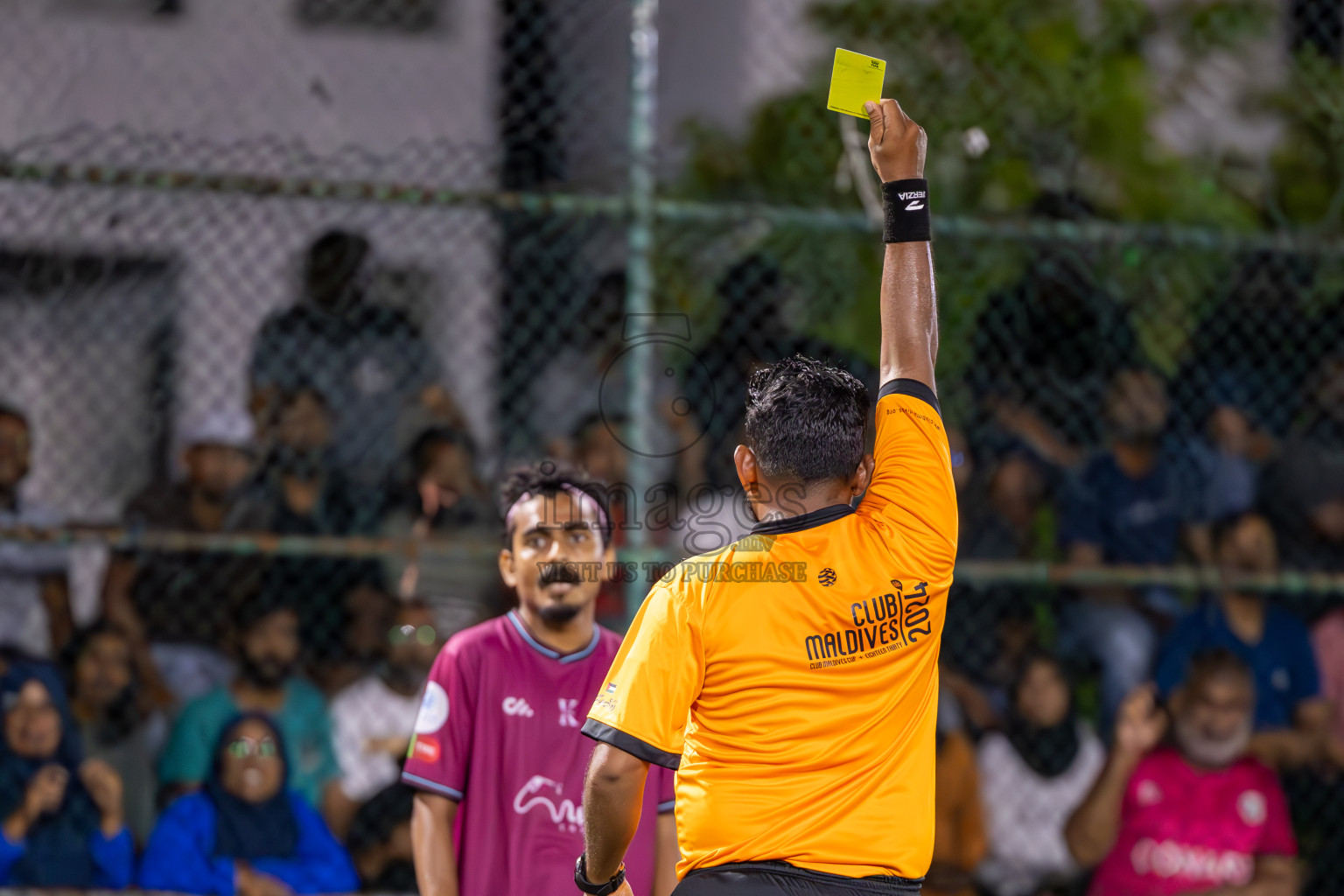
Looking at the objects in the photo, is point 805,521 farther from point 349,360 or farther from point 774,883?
point 349,360

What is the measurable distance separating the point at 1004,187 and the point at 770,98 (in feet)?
3.63

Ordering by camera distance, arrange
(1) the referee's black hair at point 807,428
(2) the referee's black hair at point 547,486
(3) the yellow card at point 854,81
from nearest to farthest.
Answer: (1) the referee's black hair at point 807,428, (3) the yellow card at point 854,81, (2) the referee's black hair at point 547,486

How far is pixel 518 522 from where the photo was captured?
330cm

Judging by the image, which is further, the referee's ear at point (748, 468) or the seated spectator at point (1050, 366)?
the seated spectator at point (1050, 366)

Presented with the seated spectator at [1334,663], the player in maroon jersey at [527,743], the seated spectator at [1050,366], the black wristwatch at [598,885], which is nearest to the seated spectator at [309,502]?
the player in maroon jersey at [527,743]

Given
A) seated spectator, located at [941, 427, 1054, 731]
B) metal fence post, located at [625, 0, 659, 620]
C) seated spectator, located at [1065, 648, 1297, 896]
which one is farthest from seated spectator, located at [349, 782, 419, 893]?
seated spectator, located at [1065, 648, 1297, 896]

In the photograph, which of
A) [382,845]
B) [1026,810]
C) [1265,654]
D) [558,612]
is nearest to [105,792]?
[382,845]

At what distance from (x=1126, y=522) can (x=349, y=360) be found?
9.47ft

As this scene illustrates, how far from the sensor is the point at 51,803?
13.9ft

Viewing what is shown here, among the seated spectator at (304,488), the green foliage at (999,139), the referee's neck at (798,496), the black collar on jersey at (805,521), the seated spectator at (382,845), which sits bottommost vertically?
the seated spectator at (382,845)

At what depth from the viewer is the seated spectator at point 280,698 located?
4496 millimetres

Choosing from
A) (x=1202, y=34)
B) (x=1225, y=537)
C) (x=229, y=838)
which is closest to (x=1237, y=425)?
(x=1225, y=537)

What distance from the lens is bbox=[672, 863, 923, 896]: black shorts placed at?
229cm

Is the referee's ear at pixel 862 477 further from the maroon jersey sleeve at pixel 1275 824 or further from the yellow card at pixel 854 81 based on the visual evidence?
the maroon jersey sleeve at pixel 1275 824
